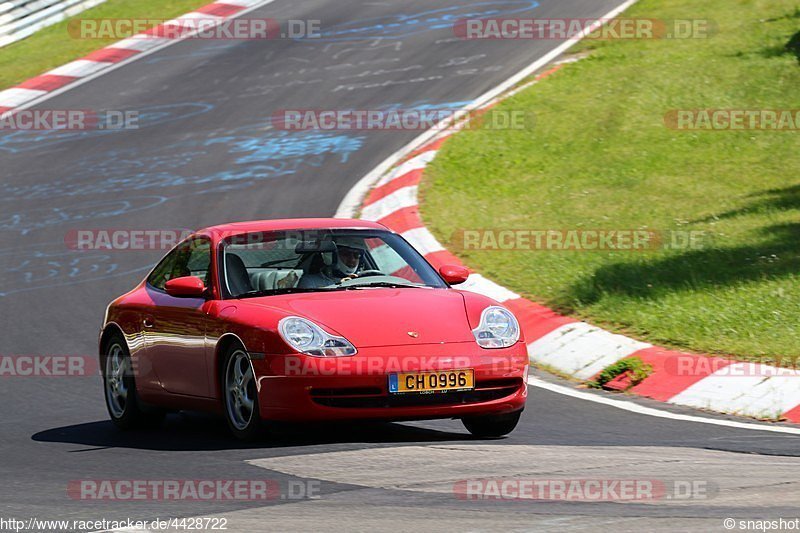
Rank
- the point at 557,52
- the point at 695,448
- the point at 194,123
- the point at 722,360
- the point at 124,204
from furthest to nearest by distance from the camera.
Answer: the point at 557,52 → the point at 194,123 → the point at 124,204 → the point at 722,360 → the point at 695,448

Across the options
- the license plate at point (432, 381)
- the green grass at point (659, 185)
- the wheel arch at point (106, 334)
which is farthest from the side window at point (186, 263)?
the green grass at point (659, 185)

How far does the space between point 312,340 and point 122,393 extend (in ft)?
6.94

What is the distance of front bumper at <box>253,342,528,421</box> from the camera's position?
24.7 feet

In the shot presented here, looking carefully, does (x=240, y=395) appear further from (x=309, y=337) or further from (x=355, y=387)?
(x=355, y=387)

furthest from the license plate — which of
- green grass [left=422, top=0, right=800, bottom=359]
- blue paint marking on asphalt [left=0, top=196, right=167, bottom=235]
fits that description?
blue paint marking on asphalt [left=0, top=196, right=167, bottom=235]

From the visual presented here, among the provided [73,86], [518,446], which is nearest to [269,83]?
[73,86]

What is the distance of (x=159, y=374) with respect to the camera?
8805 mm

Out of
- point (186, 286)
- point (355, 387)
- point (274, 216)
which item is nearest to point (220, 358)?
point (186, 286)

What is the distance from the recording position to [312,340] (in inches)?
300

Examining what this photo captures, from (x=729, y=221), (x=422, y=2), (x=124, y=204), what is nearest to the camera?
(x=729, y=221)

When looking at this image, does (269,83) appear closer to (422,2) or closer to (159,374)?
(422,2)

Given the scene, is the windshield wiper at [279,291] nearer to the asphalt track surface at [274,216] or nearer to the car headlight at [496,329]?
the asphalt track surface at [274,216]

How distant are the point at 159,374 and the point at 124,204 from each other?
8.19 meters

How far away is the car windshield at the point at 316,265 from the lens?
27.7 ft
